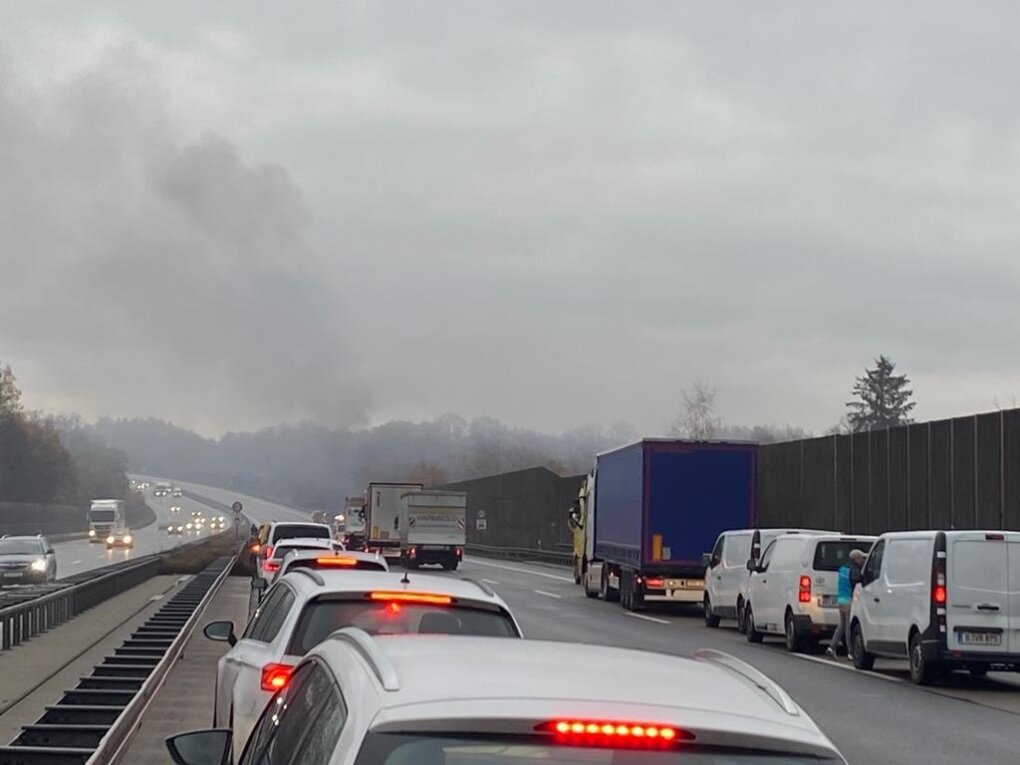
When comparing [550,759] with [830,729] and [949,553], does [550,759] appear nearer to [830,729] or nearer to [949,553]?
[830,729]

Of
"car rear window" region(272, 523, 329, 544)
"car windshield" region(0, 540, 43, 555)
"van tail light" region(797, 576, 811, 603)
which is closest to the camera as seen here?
"van tail light" region(797, 576, 811, 603)

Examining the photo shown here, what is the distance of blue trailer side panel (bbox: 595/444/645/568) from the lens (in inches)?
1438

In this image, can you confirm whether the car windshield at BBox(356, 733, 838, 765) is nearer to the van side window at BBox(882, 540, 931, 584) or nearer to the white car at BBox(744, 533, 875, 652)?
the van side window at BBox(882, 540, 931, 584)

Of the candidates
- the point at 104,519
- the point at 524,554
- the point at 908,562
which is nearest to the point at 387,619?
the point at 908,562

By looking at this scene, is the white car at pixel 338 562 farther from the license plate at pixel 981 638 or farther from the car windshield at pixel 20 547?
the car windshield at pixel 20 547

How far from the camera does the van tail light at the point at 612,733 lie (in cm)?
365

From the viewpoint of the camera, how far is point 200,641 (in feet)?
82.2

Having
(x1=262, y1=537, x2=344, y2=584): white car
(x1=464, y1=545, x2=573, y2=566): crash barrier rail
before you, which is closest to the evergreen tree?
(x1=464, y1=545, x2=573, y2=566): crash barrier rail

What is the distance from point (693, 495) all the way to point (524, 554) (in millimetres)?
Answer: 42941

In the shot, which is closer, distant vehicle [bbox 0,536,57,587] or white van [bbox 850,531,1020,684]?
white van [bbox 850,531,1020,684]

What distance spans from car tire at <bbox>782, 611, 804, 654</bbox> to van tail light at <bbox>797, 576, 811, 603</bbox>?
43 cm

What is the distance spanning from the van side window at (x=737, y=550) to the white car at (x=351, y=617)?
21.3m

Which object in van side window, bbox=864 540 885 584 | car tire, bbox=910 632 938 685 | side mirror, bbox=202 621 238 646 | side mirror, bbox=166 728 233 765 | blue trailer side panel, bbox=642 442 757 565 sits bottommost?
car tire, bbox=910 632 938 685

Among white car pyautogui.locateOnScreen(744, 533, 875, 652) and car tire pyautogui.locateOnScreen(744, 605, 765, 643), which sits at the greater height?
white car pyautogui.locateOnScreen(744, 533, 875, 652)
